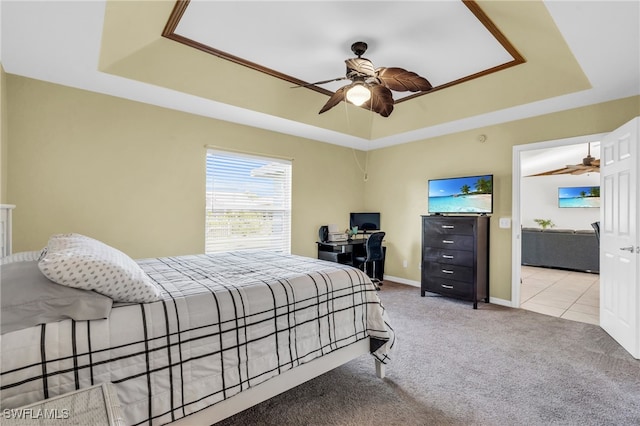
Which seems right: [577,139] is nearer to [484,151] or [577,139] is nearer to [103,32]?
[484,151]

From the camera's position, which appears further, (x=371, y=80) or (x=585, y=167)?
(x=585, y=167)

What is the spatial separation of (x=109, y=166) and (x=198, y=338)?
2582 mm

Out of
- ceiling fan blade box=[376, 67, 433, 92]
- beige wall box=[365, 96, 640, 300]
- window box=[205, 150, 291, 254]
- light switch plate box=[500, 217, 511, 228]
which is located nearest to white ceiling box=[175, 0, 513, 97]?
ceiling fan blade box=[376, 67, 433, 92]

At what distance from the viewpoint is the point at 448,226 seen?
409 centimetres

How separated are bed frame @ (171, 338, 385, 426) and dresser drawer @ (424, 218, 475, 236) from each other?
2.39 m

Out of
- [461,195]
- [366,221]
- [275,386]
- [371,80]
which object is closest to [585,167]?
[461,195]

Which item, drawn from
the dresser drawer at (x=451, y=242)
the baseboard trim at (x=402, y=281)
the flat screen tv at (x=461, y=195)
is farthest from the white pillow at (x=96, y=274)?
the baseboard trim at (x=402, y=281)

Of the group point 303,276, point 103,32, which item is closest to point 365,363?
point 303,276

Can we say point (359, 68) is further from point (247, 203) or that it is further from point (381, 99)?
point (247, 203)

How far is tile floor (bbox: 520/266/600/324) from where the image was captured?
3.67m

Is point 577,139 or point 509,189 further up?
point 577,139

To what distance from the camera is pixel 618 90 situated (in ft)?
10.0

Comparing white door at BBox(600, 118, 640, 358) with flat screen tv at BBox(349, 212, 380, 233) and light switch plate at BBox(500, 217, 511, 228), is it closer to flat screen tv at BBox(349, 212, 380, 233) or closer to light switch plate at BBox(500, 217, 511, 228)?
light switch plate at BBox(500, 217, 511, 228)

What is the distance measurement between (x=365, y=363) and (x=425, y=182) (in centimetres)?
321
